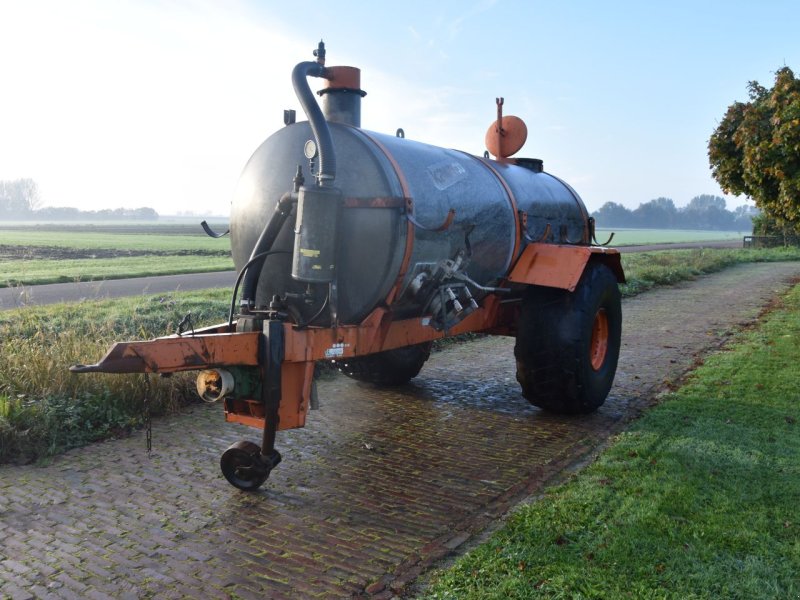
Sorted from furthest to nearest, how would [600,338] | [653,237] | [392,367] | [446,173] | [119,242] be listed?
[653,237], [119,242], [392,367], [600,338], [446,173]

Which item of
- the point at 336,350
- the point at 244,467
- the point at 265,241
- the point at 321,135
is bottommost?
the point at 244,467

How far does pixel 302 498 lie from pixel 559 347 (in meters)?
2.62

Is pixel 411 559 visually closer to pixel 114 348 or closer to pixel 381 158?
pixel 114 348

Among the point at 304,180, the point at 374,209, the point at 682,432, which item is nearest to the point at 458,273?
the point at 374,209

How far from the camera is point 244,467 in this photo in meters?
4.43

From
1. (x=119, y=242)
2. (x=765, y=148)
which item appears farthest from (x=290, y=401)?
(x=119, y=242)

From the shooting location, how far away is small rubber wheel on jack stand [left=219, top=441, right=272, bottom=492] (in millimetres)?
4395

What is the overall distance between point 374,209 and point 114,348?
1.78 meters

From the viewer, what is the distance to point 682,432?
18.7ft

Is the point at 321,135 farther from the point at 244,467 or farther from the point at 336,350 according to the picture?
the point at 244,467

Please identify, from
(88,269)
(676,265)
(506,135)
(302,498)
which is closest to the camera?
(302,498)

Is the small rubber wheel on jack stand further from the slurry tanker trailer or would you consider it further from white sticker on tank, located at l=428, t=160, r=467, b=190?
white sticker on tank, located at l=428, t=160, r=467, b=190

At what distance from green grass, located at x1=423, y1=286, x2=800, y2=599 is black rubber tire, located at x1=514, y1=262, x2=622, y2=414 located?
0.57 meters

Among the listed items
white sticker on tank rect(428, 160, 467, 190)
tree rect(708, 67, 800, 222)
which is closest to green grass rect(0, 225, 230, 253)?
tree rect(708, 67, 800, 222)
